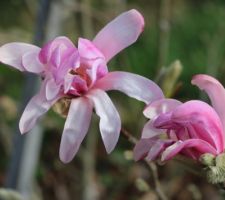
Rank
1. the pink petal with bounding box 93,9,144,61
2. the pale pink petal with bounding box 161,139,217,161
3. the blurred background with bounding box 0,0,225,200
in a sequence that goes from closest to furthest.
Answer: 1. the pale pink petal with bounding box 161,139,217,161
2. the pink petal with bounding box 93,9,144,61
3. the blurred background with bounding box 0,0,225,200

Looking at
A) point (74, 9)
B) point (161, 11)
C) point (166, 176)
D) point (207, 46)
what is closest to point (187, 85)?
point (207, 46)

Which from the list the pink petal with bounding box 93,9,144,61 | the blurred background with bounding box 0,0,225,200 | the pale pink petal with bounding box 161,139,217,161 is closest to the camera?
the pale pink petal with bounding box 161,139,217,161

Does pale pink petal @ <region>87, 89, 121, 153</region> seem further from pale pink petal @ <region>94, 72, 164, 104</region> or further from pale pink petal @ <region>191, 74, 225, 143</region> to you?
pale pink petal @ <region>191, 74, 225, 143</region>

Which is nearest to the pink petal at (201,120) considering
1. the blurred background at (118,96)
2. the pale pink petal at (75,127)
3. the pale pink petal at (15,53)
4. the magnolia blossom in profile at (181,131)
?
the magnolia blossom in profile at (181,131)

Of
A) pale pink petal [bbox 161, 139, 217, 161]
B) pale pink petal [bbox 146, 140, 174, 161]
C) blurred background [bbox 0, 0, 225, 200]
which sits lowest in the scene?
blurred background [bbox 0, 0, 225, 200]

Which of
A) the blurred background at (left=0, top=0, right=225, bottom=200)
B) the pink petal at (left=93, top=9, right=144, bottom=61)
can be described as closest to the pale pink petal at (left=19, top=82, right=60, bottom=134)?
the pink petal at (left=93, top=9, right=144, bottom=61)

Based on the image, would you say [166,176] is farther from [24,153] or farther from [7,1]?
[7,1]

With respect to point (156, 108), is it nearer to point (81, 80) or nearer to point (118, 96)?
point (81, 80)
